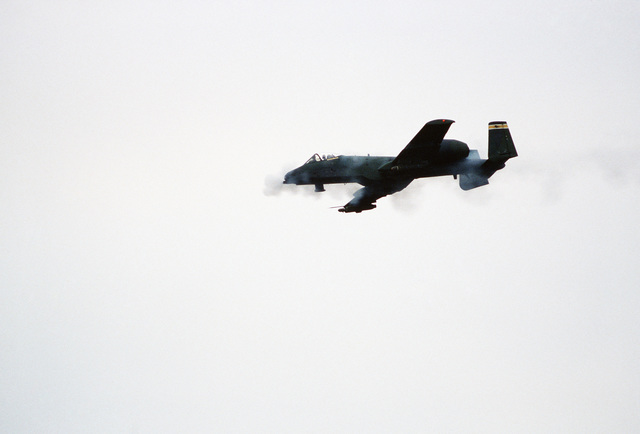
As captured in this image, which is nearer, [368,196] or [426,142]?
[426,142]

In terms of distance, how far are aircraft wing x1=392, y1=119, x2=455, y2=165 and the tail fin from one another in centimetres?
516

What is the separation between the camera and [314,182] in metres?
58.2

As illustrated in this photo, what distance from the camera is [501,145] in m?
58.2

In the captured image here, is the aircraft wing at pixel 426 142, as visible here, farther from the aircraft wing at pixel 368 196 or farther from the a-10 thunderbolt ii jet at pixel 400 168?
the aircraft wing at pixel 368 196

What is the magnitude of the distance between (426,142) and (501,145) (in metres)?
6.60

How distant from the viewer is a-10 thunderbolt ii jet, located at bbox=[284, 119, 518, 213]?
183ft

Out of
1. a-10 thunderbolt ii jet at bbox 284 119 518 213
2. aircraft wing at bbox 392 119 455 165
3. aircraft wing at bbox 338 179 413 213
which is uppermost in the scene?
aircraft wing at bbox 392 119 455 165

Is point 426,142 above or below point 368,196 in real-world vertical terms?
above

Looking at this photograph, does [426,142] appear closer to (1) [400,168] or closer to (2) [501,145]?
(1) [400,168]

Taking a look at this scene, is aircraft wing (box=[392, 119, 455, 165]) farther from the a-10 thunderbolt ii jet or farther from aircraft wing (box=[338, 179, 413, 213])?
aircraft wing (box=[338, 179, 413, 213])

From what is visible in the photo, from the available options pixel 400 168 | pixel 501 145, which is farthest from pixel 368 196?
pixel 501 145

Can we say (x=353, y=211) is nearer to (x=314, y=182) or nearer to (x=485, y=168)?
(x=314, y=182)

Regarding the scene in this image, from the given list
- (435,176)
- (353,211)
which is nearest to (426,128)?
(435,176)

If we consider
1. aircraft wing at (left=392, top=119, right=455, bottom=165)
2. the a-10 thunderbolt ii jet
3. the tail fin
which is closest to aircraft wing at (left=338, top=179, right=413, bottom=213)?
the a-10 thunderbolt ii jet
